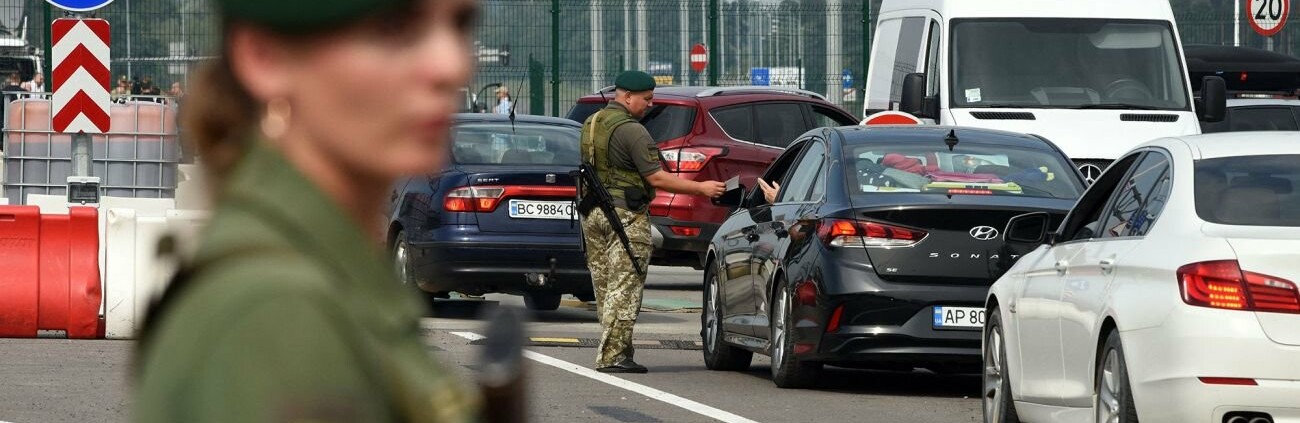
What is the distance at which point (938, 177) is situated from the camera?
1016 centimetres

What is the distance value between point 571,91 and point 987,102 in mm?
12511

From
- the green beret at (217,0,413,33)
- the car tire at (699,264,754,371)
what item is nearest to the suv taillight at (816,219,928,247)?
the car tire at (699,264,754,371)

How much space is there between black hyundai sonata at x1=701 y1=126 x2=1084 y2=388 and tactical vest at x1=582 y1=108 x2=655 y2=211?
0.74 meters

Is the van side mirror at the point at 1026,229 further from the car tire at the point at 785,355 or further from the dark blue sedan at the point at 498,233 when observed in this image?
the dark blue sedan at the point at 498,233

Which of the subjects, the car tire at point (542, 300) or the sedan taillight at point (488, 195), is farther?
the car tire at point (542, 300)

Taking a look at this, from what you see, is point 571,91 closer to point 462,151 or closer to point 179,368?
point 462,151

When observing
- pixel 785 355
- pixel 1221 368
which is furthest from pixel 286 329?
pixel 785 355

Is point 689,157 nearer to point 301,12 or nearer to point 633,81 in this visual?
point 633,81

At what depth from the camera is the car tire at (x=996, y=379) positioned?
26.8ft

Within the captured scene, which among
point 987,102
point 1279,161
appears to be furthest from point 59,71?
point 1279,161

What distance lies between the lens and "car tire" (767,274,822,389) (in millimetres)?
10055

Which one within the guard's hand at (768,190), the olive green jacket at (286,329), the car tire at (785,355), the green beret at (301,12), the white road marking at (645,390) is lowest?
the white road marking at (645,390)

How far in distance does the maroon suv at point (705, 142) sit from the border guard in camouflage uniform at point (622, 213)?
5.47 metres

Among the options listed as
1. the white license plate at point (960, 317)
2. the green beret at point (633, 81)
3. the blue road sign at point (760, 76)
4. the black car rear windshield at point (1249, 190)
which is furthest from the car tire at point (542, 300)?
the blue road sign at point (760, 76)
